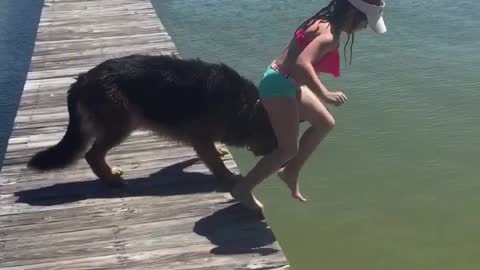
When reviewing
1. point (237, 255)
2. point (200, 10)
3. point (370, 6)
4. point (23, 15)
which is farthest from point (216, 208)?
point (23, 15)

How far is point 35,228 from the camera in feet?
13.3

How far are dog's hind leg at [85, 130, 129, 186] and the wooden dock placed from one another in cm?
7

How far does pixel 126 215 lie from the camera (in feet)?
13.6

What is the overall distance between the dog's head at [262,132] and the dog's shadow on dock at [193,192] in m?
0.38

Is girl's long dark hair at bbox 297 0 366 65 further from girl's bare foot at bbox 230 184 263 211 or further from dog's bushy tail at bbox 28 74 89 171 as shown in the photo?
dog's bushy tail at bbox 28 74 89 171

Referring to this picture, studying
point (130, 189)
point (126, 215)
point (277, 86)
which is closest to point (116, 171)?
point (130, 189)

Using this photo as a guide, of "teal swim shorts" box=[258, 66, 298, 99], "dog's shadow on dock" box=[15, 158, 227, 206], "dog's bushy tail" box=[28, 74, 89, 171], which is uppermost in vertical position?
"teal swim shorts" box=[258, 66, 298, 99]

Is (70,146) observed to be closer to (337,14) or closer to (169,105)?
(169,105)

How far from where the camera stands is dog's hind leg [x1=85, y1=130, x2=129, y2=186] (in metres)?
4.26

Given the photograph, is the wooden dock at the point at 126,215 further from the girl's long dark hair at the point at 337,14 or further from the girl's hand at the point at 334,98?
the girl's long dark hair at the point at 337,14

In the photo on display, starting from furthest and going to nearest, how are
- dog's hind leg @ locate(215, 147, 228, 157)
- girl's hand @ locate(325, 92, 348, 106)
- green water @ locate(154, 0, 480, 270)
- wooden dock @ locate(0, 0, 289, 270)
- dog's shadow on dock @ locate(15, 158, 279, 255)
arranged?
green water @ locate(154, 0, 480, 270)
dog's hind leg @ locate(215, 147, 228, 157)
dog's shadow on dock @ locate(15, 158, 279, 255)
wooden dock @ locate(0, 0, 289, 270)
girl's hand @ locate(325, 92, 348, 106)

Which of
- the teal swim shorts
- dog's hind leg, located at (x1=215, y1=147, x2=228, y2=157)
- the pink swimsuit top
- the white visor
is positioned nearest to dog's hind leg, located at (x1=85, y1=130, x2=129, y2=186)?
dog's hind leg, located at (x1=215, y1=147, x2=228, y2=157)

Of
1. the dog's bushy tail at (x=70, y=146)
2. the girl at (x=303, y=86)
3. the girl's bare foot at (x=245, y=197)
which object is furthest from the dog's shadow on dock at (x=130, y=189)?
the girl at (x=303, y=86)

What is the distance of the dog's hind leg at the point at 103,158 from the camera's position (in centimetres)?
426
